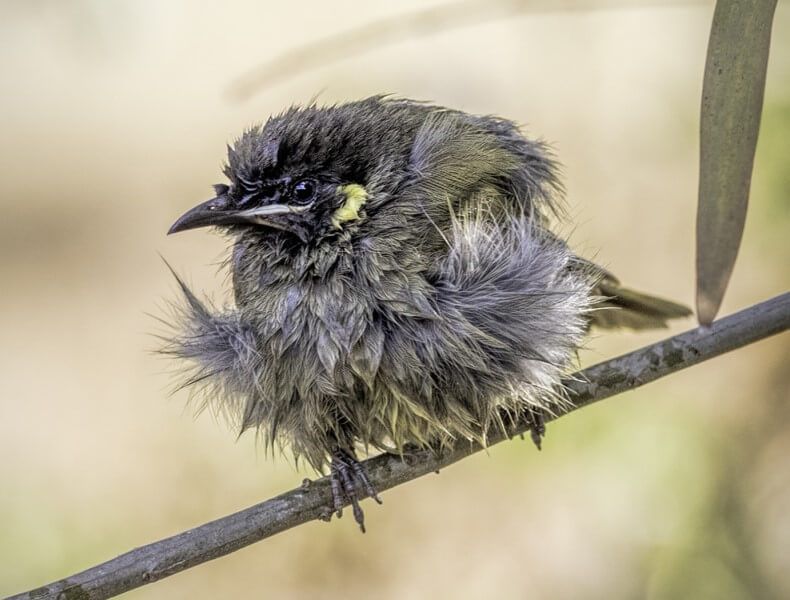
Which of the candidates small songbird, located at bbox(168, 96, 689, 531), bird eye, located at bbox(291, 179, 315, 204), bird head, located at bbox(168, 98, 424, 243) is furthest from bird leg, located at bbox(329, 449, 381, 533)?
bird eye, located at bbox(291, 179, 315, 204)

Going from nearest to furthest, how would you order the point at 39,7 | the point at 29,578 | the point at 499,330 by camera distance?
the point at 499,330
the point at 29,578
the point at 39,7

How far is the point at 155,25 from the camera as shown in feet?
24.2

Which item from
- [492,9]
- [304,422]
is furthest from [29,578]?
[492,9]

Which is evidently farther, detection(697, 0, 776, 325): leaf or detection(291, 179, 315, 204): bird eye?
detection(291, 179, 315, 204): bird eye

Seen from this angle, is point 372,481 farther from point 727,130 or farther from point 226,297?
point 727,130

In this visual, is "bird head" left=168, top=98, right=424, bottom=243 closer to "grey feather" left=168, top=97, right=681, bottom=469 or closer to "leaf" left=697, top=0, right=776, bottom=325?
"grey feather" left=168, top=97, right=681, bottom=469

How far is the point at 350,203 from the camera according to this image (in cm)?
335

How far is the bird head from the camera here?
10.9 feet

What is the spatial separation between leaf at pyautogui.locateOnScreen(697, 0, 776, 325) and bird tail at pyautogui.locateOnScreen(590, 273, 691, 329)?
3.67ft

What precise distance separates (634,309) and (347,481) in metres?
1.44

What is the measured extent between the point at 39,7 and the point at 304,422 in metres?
5.00

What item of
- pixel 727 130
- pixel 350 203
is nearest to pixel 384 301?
pixel 350 203

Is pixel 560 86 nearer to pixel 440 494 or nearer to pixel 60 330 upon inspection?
pixel 440 494

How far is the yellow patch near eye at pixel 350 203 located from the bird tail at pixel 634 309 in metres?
1.14
